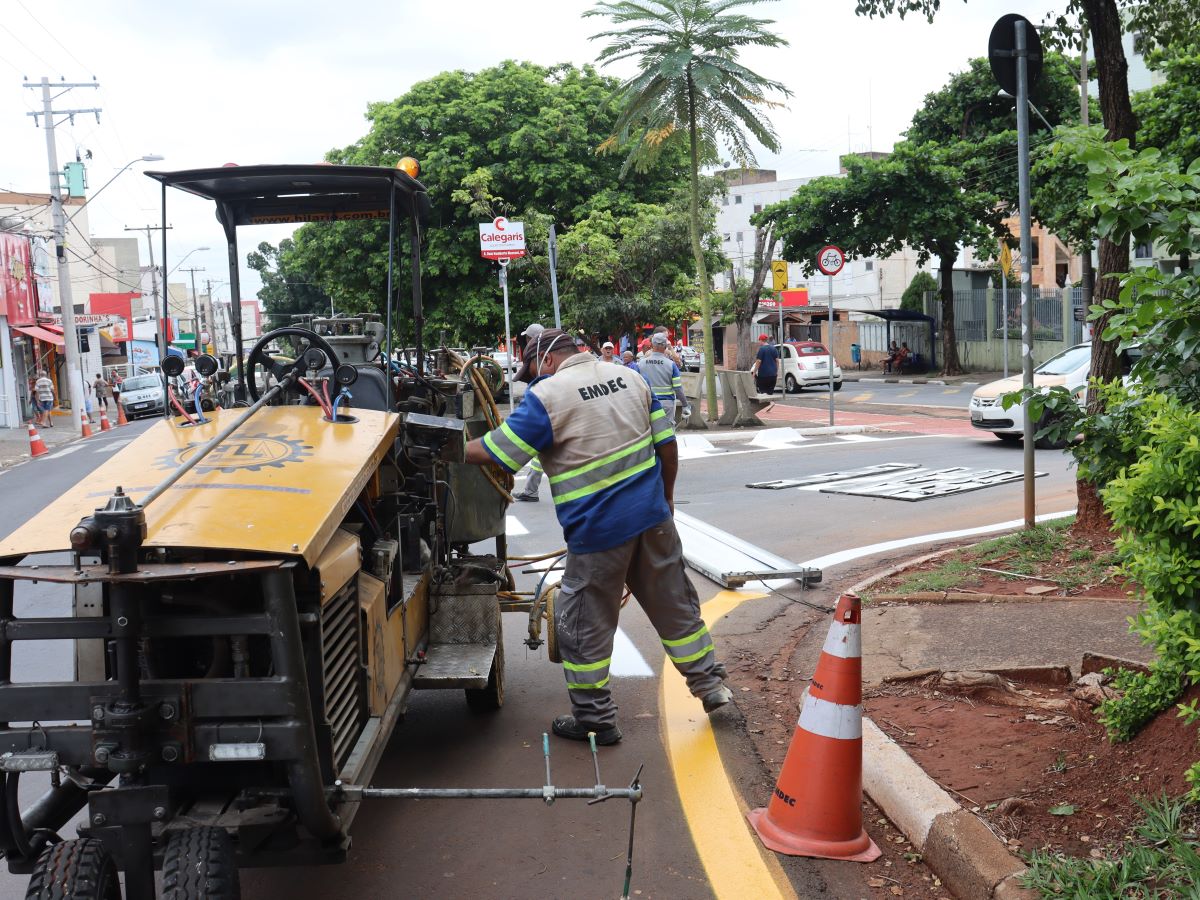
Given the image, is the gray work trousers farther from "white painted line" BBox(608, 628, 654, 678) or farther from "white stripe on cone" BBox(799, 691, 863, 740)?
"white stripe on cone" BBox(799, 691, 863, 740)

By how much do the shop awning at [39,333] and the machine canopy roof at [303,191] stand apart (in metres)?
39.8

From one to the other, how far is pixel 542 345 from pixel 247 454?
77.0 inches

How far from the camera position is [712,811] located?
15.3 ft

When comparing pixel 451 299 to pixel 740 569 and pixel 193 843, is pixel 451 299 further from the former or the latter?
pixel 193 843

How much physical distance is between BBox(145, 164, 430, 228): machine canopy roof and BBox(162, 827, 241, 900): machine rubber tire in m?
3.09

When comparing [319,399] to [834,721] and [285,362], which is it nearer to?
[285,362]

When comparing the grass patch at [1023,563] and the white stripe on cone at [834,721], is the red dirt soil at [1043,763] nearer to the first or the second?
the white stripe on cone at [834,721]

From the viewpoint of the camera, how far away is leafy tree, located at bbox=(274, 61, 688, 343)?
33.8 meters

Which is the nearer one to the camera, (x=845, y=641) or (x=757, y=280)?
(x=845, y=641)

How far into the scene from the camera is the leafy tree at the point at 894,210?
34.1 m

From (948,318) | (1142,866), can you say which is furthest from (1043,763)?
(948,318)

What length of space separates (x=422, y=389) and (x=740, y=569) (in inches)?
145

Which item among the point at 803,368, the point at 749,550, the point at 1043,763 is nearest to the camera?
the point at 1043,763

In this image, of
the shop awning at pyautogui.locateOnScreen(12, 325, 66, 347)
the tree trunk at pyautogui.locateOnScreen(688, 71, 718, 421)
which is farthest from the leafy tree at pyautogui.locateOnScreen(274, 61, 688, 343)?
the shop awning at pyautogui.locateOnScreen(12, 325, 66, 347)
